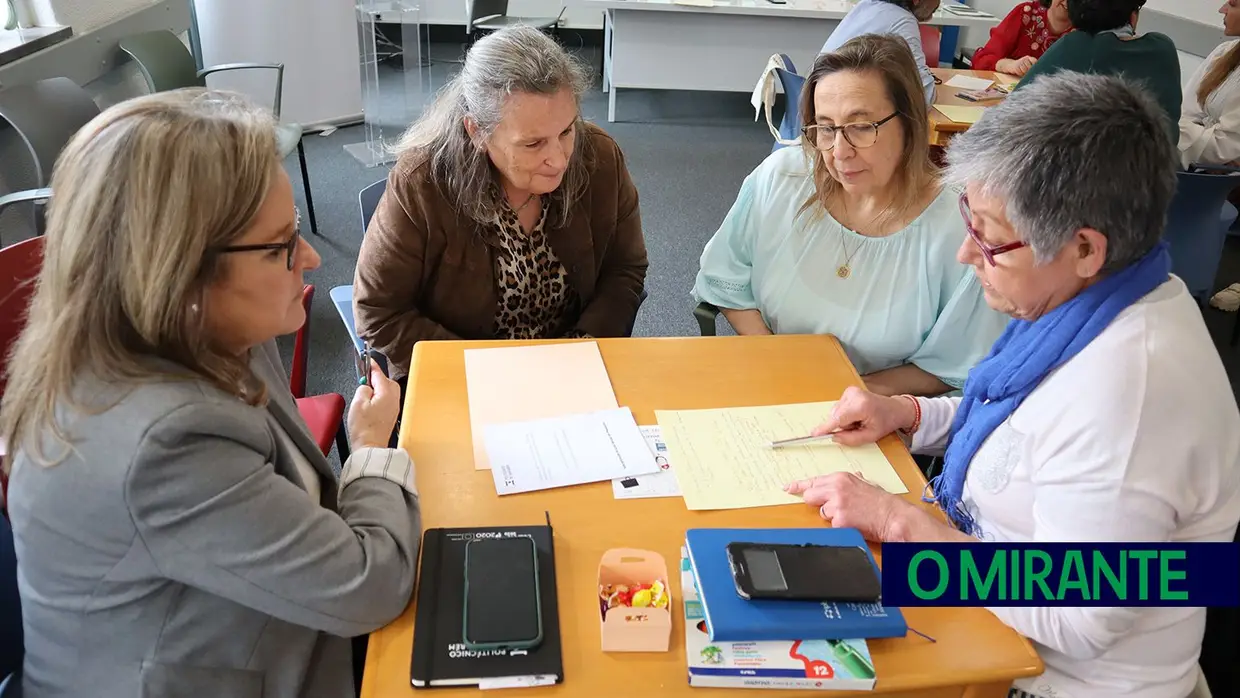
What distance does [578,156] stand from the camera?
1.97 meters

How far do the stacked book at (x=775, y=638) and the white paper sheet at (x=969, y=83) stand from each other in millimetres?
3555

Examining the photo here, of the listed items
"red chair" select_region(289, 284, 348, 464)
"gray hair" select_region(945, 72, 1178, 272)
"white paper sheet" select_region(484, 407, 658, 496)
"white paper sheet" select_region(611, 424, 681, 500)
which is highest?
"gray hair" select_region(945, 72, 1178, 272)

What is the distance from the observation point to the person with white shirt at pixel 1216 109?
3.46 m

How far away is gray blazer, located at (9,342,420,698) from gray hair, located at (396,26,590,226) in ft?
2.91

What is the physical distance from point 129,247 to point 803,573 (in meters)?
0.85

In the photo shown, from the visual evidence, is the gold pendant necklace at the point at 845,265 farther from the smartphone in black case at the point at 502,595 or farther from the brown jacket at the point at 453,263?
the smartphone in black case at the point at 502,595

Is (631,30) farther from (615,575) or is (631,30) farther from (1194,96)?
(615,575)

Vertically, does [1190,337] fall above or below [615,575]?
above

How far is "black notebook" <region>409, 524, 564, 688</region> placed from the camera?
0.97 metres

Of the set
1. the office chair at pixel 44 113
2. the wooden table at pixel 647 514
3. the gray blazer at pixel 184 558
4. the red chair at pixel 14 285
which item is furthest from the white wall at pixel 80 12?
the gray blazer at pixel 184 558

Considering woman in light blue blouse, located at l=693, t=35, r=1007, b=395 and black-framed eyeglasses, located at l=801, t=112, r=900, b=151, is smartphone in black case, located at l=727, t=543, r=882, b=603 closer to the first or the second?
woman in light blue blouse, located at l=693, t=35, r=1007, b=395

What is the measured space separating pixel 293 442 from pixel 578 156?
3.25 feet

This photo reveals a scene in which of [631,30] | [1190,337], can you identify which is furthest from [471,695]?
[631,30]

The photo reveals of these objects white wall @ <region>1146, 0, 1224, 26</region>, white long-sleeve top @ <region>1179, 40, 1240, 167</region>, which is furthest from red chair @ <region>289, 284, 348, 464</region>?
white wall @ <region>1146, 0, 1224, 26</region>
